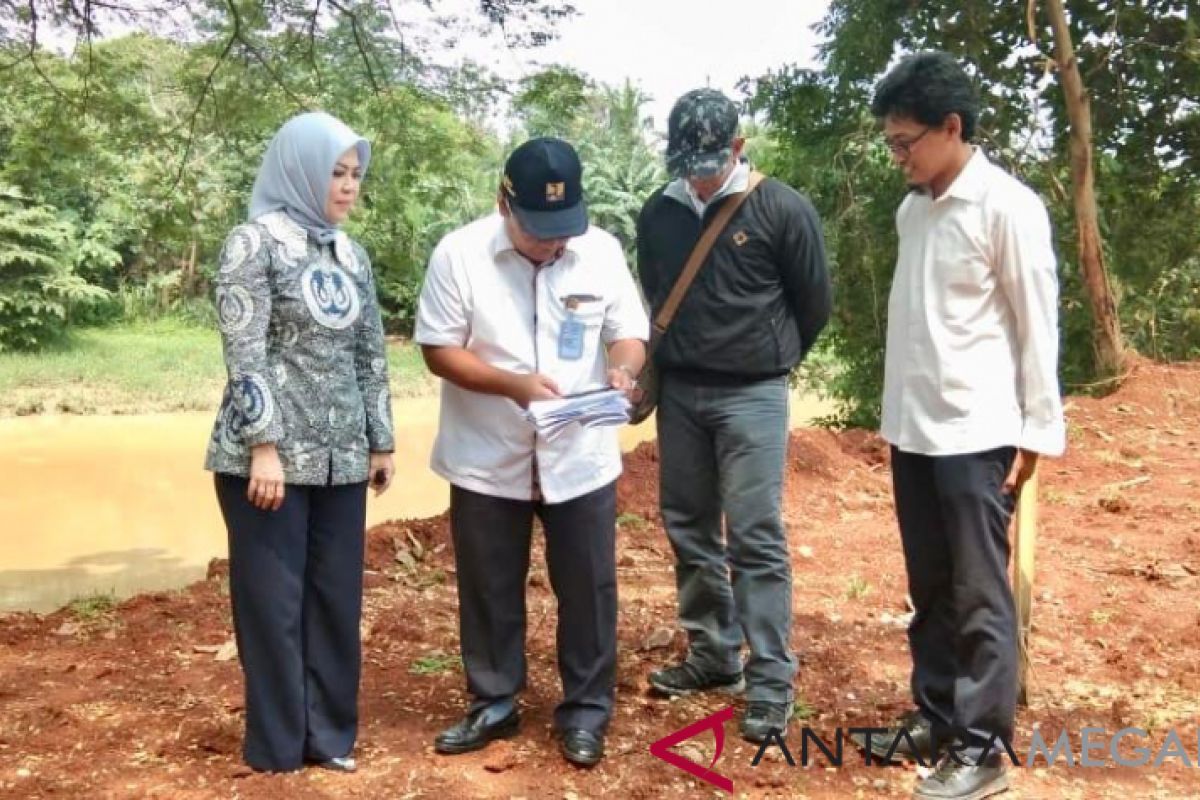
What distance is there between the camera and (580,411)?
286 centimetres

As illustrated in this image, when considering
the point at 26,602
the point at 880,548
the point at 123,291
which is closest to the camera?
the point at 880,548

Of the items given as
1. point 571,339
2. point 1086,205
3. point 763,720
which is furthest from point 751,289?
point 1086,205

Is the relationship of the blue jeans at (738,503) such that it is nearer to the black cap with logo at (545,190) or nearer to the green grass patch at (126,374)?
the black cap with logo at (545,190)

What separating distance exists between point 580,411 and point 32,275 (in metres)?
19.7

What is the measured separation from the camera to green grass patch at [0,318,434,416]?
54.5 ft

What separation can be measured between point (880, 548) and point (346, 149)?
3615 mm

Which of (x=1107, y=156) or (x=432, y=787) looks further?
(x=1107, y=156)

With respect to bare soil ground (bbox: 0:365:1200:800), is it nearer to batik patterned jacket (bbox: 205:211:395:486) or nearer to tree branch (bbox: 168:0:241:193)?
batik patterned jacket (bbox: 205:211:395:486)

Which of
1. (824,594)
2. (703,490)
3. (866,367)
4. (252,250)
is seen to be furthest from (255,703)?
(866,367)

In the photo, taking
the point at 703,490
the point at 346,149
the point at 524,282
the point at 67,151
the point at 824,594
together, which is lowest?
the point at 824,594

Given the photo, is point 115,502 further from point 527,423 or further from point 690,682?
point 527,423

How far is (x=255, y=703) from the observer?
114 inches

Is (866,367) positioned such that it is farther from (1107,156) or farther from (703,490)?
(703,490)

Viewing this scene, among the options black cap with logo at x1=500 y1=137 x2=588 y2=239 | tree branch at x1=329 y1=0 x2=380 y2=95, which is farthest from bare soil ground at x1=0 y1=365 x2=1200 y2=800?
tree branch at x1=329 y1=0 x2=380 y2=95
